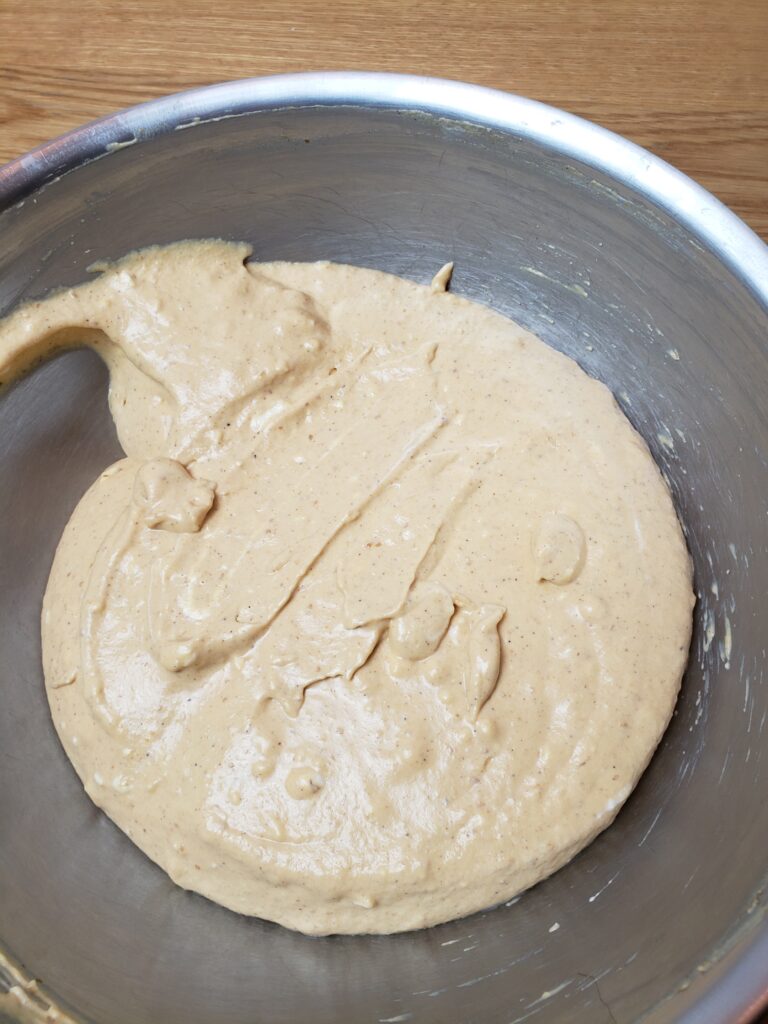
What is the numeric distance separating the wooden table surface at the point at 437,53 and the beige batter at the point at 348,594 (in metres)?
0.53

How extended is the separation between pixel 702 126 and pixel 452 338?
712 mm

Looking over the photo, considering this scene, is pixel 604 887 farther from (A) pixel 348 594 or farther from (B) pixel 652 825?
(A) pixel 348 594

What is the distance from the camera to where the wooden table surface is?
168 cm

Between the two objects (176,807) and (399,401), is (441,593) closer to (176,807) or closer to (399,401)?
(399,401)

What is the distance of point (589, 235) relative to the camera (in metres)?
1.40

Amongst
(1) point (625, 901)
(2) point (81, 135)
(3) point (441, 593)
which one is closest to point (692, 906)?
(1) point (625, 901)

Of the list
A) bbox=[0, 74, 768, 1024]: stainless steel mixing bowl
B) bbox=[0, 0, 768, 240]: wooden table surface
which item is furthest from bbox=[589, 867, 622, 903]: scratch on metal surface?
bbox=[0, 0, 768, 240]: wooden table surface

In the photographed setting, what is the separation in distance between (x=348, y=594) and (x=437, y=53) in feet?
3.99

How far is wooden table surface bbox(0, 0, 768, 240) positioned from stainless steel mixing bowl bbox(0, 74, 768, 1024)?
44 centimetres

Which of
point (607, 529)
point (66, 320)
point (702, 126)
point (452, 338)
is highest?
point (702, 126)

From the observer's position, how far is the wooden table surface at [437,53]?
5.50 feet

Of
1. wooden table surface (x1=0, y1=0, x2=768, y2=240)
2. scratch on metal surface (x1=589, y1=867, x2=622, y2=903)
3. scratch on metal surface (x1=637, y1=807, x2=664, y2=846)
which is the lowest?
scratch on metal surface (x1=589, y1=867, x2=622, y2=903)

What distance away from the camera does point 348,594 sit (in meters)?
1.33

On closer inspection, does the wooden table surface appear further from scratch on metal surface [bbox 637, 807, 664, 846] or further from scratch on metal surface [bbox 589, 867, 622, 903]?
scratch on metal surface [bbox 589, 867, 622, 903]
